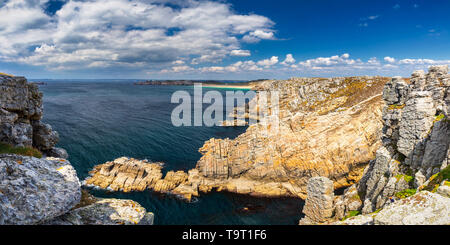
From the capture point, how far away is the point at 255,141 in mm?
47188

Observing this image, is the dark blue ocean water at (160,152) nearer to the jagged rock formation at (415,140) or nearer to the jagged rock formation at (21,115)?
the jagged rock formation at (415,140)

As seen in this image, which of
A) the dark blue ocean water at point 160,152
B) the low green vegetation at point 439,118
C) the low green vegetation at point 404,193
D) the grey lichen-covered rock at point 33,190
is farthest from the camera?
the dark blue ocean water at point 160,152

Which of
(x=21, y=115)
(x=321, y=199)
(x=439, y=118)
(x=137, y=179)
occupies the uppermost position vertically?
(x=21, y=115)

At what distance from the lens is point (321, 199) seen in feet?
92.5

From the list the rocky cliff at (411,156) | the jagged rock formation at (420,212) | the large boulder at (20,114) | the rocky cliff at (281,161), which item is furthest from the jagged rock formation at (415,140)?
the large boulder at (20,114)

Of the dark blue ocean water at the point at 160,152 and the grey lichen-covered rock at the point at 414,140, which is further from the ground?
the grey lichen-covered rock at the point at 414,140

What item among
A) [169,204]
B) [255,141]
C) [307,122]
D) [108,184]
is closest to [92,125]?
[108,184]

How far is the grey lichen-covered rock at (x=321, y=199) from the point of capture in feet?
91.0

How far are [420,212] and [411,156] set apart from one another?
40.1 ft

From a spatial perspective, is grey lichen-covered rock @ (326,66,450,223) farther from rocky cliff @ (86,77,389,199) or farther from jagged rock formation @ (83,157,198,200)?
jagged rock formation @ (83,157,198,200)

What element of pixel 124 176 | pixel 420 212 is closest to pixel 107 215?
pixel 420 212

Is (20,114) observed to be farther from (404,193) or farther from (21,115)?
(404,193)

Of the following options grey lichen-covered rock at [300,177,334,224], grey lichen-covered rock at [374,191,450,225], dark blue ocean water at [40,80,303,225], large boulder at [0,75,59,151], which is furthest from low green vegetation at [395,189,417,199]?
large boulder at [0,75,59,151]

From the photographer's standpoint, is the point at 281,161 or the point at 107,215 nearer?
the point at 107,215
